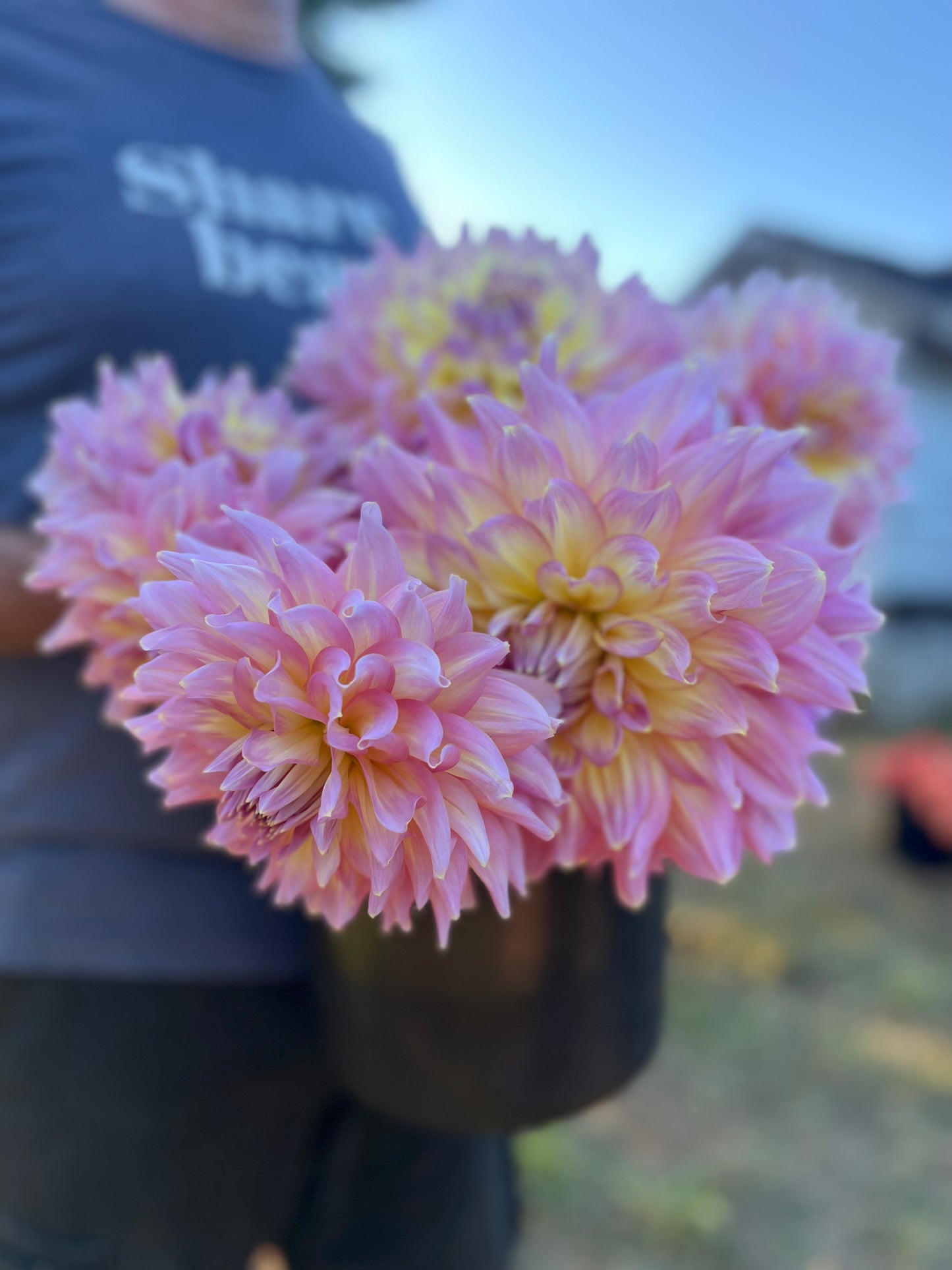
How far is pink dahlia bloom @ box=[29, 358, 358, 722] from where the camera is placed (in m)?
0.51

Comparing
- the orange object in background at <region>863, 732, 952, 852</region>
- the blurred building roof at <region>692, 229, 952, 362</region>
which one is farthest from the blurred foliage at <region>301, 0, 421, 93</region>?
the orange object in background at <region>863, 732, 952, 852</region>

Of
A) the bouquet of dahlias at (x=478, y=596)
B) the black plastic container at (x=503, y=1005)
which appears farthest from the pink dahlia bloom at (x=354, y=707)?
the black plastic container at (x=503, y=1005)

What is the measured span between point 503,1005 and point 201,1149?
1.44 feet

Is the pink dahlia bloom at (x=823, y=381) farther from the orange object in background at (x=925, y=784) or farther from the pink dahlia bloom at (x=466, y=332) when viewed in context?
the orange object in background at (x=925, y=784)

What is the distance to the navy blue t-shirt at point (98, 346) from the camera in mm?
820

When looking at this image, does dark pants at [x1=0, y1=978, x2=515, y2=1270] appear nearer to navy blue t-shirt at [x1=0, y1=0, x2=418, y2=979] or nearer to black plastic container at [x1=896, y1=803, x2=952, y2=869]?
navy blue t-shirt at [x1=0, y1=0, x2=418, y2=979]

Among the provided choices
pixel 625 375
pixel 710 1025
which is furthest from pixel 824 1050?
pixel 625 375

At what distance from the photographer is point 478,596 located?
1.56 feet

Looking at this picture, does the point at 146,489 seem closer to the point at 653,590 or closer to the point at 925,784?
the point at 653,590

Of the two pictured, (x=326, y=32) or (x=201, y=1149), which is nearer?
(x=201, y=1149)

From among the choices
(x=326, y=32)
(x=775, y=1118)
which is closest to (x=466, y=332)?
(x=775, y=1118)

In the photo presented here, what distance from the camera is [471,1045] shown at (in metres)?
0.64

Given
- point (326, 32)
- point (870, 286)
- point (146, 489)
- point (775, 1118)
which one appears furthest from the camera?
point (870, 286)

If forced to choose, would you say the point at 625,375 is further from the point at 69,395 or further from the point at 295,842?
the point at 69,395
